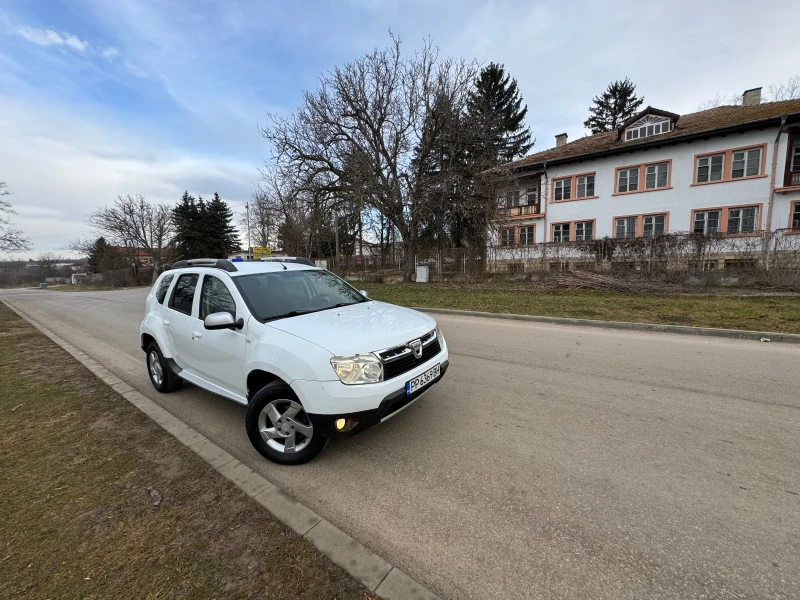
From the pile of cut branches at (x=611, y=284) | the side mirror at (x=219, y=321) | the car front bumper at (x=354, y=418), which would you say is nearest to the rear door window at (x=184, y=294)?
the side mirror at (x=219, y=321)

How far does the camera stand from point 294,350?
302cm

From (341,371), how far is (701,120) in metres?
34.0

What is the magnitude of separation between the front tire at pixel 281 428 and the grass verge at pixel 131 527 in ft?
1.47

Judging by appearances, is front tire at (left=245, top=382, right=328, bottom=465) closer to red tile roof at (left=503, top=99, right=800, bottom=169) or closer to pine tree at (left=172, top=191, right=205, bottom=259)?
red tile roof at (left=503, top=99, right=800, bottom=169)

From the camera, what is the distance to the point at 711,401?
14.0 ft

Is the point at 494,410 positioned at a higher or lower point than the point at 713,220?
lower

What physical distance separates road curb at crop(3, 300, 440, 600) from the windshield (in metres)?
1.32

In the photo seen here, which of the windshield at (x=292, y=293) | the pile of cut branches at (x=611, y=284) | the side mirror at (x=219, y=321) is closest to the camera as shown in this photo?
the side mirror at (x=219, y=321)

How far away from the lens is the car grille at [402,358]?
10.2 ft

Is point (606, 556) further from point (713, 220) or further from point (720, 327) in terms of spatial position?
point (713, 220)

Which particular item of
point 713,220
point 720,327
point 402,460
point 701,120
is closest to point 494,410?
point 402,460

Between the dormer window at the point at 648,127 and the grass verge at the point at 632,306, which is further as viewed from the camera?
the dormer window at the point at 648,127

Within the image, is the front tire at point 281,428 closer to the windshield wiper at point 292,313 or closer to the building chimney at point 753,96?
the windshield wiper at point 292,313

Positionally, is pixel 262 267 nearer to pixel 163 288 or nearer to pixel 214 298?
pixel 214 298
